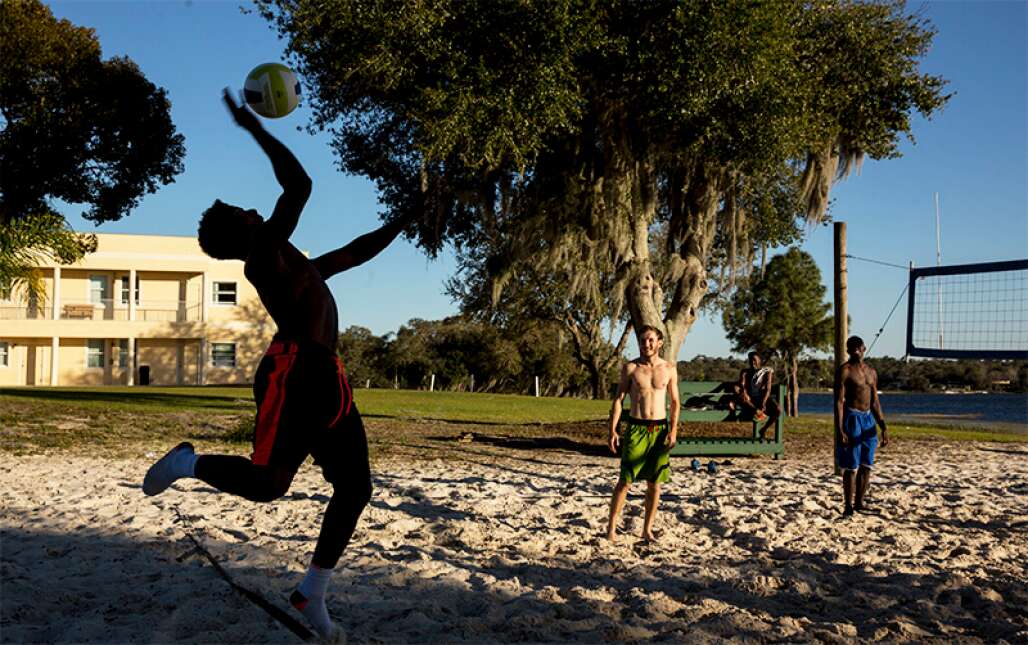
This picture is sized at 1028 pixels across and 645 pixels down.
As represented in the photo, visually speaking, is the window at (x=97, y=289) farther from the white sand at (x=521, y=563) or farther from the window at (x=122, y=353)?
the white sand at (x=521, y=563)

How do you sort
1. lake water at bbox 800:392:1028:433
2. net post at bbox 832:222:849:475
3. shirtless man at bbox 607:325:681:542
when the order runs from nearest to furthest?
shirtless man at bbox 607:325:681:542
net post at bbox 832:222:849:475
lake water at bbox 800:392:1028:433

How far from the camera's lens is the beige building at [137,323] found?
41.6 metres

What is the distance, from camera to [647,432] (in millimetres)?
6676

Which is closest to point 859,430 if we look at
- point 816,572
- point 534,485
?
point 816,572

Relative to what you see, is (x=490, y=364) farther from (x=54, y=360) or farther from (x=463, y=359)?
(x=54, y=360)

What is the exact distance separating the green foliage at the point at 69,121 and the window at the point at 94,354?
24538mm

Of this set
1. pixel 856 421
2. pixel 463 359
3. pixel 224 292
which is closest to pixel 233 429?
pixel 856 421

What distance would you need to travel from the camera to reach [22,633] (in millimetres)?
3895

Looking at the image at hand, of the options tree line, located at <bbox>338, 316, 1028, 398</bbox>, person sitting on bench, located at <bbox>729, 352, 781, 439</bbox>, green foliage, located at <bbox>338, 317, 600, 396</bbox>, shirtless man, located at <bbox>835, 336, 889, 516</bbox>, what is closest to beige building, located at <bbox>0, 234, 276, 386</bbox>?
green foliage, located at <bbox>338, 317, 600, 396</bbox>

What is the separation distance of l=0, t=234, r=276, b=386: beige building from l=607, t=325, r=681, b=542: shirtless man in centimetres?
3868

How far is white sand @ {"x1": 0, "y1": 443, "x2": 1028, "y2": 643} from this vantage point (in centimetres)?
419

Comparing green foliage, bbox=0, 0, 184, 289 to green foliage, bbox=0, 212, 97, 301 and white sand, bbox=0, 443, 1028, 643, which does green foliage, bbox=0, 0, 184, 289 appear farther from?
white sand, bbox=0, 443, 1028, 643

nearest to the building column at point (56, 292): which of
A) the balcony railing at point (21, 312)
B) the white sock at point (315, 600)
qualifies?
the balcony railing at point (21, 312)

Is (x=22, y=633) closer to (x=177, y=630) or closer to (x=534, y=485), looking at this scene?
(x=177, y=630)
